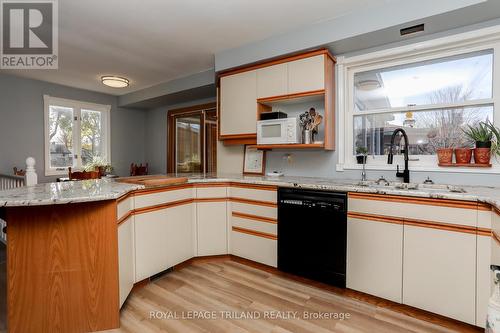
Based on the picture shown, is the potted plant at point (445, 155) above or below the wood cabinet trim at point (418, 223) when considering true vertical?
above

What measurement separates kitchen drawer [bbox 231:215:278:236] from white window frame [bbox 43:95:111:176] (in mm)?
3743

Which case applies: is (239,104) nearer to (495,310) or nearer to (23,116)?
(495,310)

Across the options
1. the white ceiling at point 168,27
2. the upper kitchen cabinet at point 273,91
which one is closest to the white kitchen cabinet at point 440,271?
the upper kitchen cabinet at point 273,91

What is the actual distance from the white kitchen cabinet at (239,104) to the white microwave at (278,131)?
0.51 ft

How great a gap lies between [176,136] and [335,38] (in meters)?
3.72

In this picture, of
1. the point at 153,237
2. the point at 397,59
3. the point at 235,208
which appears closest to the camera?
the point at 153,237

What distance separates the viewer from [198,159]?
4.96 metres

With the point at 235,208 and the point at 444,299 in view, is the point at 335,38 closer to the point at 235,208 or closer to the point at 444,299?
the point at 235,208

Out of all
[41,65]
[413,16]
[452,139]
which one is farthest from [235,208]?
[41,65]

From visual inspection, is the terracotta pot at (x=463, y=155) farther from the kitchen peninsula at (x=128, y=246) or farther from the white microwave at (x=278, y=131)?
the white microwave at (x=278, y=131)

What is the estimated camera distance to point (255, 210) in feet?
8.68

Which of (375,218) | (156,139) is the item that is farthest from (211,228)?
(156,139)

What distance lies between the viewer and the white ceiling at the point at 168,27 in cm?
225

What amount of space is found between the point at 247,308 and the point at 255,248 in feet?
2.42
